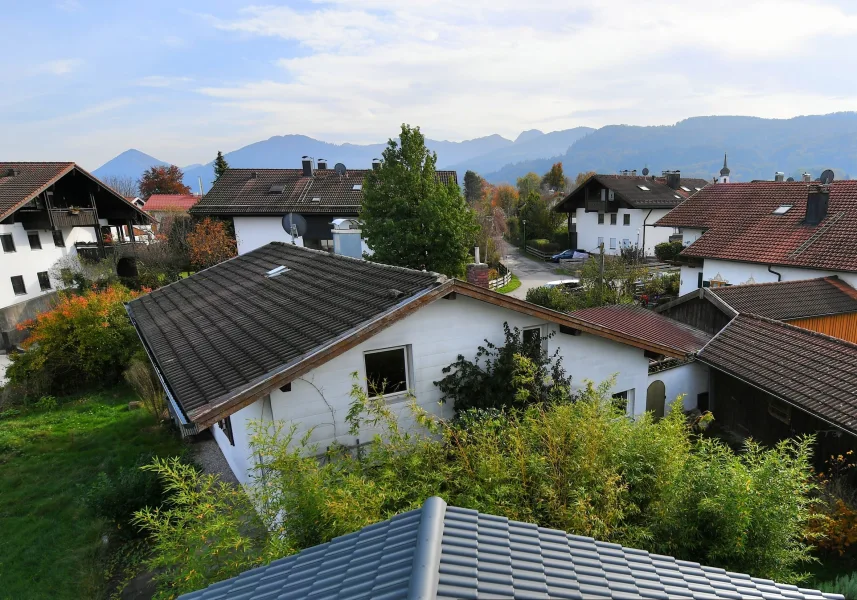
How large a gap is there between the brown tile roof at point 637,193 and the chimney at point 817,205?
18.4 meters

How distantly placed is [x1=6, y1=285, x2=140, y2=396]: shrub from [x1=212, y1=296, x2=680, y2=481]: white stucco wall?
35.3 ft

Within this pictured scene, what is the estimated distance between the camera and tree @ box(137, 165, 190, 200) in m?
74.2

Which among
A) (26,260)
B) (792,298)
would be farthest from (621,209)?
(26,260)

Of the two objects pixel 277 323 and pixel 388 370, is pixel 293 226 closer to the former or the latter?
pixel 277 323

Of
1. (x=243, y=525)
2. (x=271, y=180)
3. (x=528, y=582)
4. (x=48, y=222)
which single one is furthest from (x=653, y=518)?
(x=271, y=180)

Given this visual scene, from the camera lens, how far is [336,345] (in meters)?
7.18

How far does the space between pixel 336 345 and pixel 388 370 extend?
4.38ft

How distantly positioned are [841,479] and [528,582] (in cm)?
932

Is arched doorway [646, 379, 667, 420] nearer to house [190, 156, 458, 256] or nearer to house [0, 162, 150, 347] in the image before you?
house [190, 156, 458, 256]

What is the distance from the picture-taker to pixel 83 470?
471 inches

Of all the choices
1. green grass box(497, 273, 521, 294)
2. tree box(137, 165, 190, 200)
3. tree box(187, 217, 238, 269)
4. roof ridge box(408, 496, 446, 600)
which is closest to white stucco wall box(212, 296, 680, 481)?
roof ridge box(408, 496, 446, 600)

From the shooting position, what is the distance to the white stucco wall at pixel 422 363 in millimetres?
7492

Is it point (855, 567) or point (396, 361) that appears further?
point (396, 361)

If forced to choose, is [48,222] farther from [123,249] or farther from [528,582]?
[528,582]
